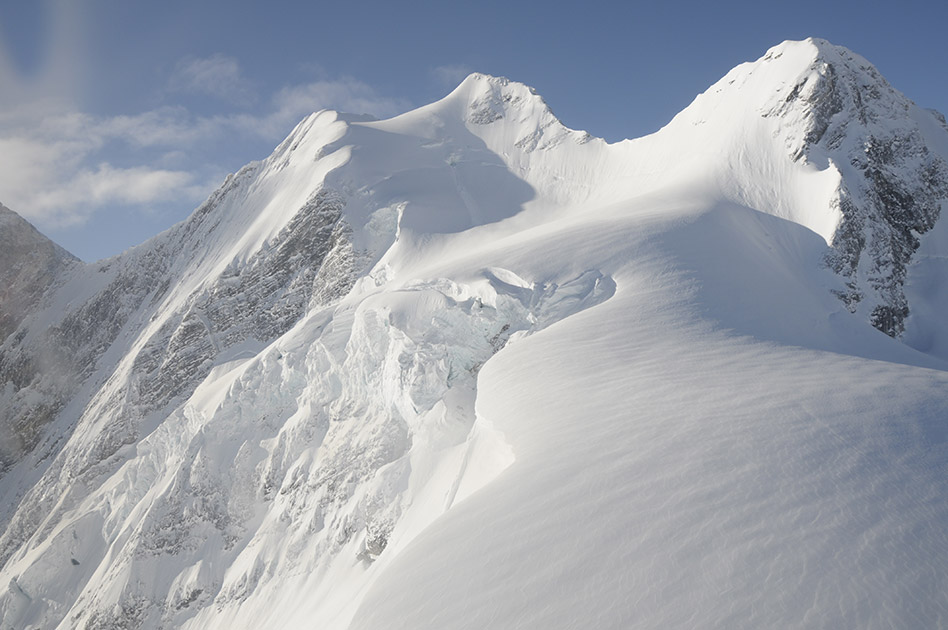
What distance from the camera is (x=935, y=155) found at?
37.8m

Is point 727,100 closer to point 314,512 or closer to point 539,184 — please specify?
point 539,184

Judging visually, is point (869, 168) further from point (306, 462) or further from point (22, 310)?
point (22, 310)

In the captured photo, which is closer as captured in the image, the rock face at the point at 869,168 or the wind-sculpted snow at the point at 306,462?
the wind-sculpted snow at the point at 306,462

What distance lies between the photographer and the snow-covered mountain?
750 centimetres

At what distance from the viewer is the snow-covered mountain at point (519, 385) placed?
7.50 m

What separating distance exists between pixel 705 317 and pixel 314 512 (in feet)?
60.4

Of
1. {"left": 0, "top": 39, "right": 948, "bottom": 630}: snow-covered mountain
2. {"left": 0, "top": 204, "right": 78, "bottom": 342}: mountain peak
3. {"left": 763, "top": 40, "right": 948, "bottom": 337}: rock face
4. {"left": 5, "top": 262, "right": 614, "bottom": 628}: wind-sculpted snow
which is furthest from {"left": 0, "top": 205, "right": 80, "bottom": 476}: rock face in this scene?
{"left": 763, "top": 40, "right": 948, "bottom": 337}: rock face

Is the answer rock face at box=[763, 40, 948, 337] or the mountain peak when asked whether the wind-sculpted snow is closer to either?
rock face at box=[763, 40, 948, 337]

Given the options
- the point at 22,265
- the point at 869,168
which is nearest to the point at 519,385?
the point at 869,168

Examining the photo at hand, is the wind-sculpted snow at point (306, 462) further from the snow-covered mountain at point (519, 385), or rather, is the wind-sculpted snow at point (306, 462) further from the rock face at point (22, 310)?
the rock face at point (22, 310)

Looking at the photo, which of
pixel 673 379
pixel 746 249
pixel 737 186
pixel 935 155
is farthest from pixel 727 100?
pixel 673 379

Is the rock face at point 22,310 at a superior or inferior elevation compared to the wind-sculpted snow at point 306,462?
superior

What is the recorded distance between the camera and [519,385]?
15.2m

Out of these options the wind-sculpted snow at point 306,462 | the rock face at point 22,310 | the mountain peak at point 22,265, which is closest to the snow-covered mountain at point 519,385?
the wind-sculpted snow at point 306,462
